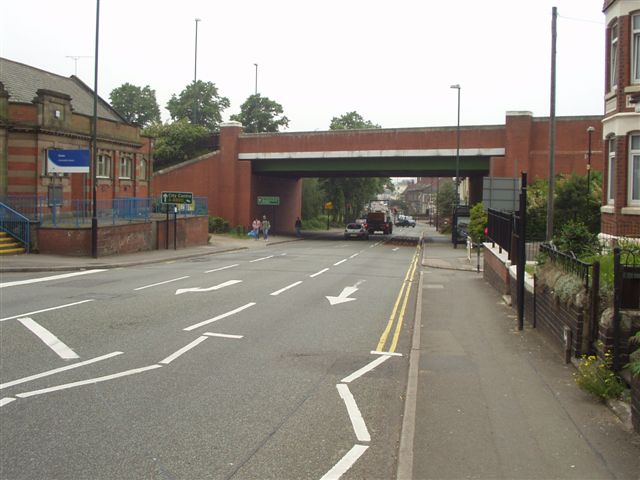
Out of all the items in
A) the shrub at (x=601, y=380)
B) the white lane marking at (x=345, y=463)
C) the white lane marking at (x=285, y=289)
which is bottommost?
the white lane marking at (x=345, y=463)

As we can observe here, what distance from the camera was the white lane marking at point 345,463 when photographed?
5445mm

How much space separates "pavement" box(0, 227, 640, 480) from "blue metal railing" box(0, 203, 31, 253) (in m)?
20.4

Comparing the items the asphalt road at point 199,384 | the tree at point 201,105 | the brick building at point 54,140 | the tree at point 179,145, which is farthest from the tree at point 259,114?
the asphalt road at point 199,384

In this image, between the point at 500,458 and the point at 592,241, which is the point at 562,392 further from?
the point at 592,241

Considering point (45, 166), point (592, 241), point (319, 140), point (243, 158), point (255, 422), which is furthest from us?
point (243, 158)

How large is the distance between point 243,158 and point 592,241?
1844 inches

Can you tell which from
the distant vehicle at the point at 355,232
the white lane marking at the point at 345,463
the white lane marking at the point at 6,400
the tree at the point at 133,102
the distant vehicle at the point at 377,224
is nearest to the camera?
the white lane marking at the point at 345,463

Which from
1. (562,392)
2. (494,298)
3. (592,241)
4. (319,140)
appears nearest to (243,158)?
(319,140)

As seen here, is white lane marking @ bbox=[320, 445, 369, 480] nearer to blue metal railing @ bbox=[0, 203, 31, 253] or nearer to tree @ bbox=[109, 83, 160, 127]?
blue metal railing @ bbox=[0, 203, 31, 253]

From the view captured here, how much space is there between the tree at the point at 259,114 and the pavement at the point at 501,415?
8184cm

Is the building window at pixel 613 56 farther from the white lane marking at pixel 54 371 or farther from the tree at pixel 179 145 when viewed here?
the tree at pixel 179 145

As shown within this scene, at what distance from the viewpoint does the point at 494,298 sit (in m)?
17.9

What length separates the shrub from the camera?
7.26 m

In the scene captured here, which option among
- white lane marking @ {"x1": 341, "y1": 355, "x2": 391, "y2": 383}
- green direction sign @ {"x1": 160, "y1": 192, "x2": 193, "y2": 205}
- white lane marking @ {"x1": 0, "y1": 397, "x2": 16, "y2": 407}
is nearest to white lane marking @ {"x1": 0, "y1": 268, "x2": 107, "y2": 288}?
green direction sign @ {"x1": 160, "y1": 192, "x2": 193, "y2": 205}
